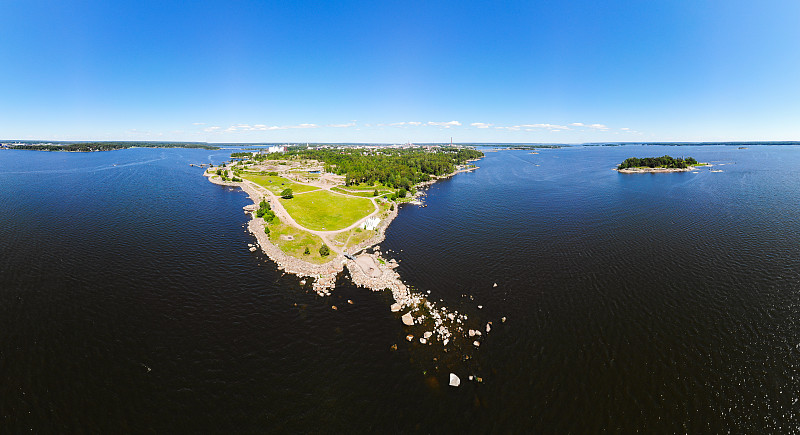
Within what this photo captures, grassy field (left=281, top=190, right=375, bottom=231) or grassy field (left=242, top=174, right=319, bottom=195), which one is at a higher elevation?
grassy field (left=242, top=174, right=319, bottom=195)

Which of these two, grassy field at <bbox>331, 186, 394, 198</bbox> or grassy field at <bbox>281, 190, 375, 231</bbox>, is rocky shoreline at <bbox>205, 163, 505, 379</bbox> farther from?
grassy field at <bbox>331, 186, 394, 198</bbox>

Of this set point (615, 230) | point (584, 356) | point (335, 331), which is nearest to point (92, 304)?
point (335, 331)

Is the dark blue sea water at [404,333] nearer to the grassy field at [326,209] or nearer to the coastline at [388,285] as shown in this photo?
the coastline at [388,285]

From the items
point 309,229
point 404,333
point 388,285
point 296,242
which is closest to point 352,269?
point 388,285

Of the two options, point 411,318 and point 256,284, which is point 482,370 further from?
point 256,284

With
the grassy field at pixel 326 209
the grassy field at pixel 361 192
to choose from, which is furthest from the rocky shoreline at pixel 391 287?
the grassy field at pixel 361 192

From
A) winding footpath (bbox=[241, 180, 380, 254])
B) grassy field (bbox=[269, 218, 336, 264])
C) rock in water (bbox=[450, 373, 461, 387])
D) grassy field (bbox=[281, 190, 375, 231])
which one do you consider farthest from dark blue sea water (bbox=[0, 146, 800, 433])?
grassy field (bbox=[281, 190, 375, 231])
